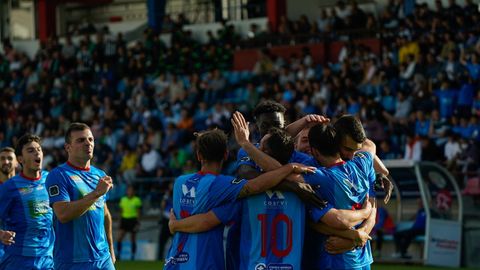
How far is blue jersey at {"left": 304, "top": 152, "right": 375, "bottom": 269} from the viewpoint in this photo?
24.3 ft

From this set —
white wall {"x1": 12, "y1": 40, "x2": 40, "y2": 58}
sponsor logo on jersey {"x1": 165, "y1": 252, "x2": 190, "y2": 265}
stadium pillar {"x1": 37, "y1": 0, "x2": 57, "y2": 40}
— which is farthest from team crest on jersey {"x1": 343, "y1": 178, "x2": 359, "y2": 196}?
stadium pillar {"x1": 37, "y1": 0, "x2": 57, "y2": 40}

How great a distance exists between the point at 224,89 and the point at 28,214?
673 inches

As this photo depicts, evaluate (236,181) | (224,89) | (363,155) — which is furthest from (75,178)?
(224,89)

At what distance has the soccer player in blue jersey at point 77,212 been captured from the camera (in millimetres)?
9227

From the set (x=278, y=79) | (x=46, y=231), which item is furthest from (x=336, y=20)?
(x=46, y=231)

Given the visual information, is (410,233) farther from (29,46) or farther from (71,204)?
(29,46)

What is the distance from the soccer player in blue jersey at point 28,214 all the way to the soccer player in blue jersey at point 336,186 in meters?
4.00

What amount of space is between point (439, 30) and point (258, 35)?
6.83 metres

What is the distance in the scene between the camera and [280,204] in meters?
7.41

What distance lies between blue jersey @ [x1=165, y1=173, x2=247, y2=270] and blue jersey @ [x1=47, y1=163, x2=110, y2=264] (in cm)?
166

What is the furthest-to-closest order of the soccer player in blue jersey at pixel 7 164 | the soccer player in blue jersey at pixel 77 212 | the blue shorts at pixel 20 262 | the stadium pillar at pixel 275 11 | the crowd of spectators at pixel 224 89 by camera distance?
the stadium pillar at pixel 275 11
the crowd of spectators at pixel 224 89
the soccer player in blue jersey at pixel 7 164
the blue shorts at pixel 20 262
the soccer player in blue jersey at pixel 77 212

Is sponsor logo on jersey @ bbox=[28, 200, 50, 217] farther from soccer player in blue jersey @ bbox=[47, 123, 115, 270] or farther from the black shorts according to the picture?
the black shorts

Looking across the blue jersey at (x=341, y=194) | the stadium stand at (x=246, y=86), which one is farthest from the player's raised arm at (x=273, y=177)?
the stadium stand at (x=246, y=86)

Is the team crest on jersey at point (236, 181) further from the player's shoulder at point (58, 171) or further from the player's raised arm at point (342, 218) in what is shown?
the player's shoulder at point (58, 171)
